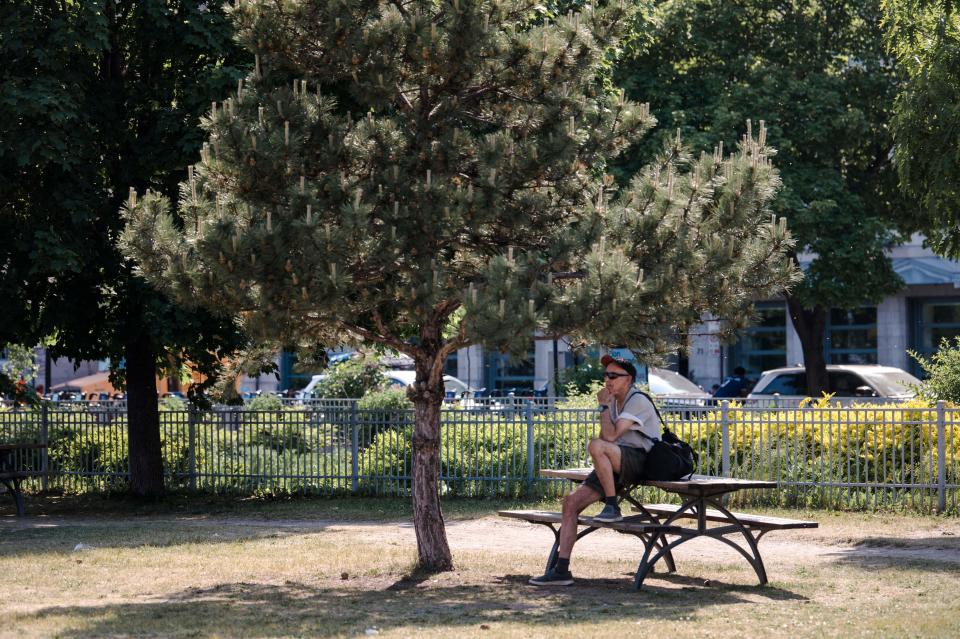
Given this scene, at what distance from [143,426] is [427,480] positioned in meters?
8.26

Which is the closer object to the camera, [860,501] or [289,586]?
[289,586]

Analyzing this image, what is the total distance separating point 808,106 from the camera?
29.5m

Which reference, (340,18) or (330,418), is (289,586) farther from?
(330,418)

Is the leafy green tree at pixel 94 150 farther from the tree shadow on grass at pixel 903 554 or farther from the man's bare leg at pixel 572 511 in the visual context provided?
the tree shadow on grass at pixel 903 554

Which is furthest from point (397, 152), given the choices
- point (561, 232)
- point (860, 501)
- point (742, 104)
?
point (742, 104)

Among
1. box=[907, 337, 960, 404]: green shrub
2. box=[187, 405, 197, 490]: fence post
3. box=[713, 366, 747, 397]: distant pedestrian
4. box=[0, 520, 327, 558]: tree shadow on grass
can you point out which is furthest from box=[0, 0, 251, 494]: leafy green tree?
box=[713, 366, 747, 397]: distant pedestrian

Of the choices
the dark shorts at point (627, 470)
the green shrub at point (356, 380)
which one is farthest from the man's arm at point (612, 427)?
the green shrub at point (356, 380)

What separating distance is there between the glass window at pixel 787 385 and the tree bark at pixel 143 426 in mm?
16184

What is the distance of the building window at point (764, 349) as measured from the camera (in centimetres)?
4750

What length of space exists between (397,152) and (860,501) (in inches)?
323

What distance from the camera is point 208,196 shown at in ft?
35.0

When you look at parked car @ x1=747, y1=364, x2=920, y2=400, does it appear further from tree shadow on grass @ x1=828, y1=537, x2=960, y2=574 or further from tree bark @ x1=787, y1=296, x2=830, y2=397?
tree shadow on grass @ x1=828, y1=537, x2=960, y2=574

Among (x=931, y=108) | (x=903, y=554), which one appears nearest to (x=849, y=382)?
(x=931, y=108)

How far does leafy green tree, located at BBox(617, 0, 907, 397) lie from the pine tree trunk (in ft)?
61.2
